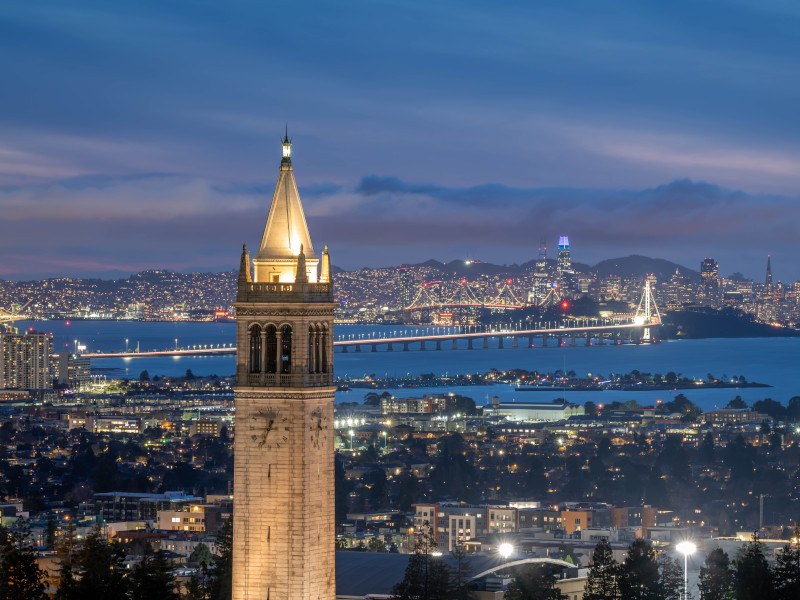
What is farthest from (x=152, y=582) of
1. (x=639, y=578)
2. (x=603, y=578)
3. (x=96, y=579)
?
(x=639, y=578)

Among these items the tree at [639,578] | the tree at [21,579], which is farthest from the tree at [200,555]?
the tree at [21,579]

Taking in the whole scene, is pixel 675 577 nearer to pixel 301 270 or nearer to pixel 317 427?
pixel 317 427

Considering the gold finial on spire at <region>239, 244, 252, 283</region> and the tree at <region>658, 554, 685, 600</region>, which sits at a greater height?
the gold finial on spire at <region>239, 244, 252, 283</region>

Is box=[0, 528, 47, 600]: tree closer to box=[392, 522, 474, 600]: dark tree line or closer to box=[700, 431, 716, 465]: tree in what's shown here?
box=[392, 522, 474, 600]: dark tree line

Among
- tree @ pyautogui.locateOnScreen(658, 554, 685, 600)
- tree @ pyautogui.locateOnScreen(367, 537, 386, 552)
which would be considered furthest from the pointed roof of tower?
tree @ pyautogui.locateOnScreen(367, 537, 386, 552)

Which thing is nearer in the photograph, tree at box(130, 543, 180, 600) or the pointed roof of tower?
the pointed roof of tower

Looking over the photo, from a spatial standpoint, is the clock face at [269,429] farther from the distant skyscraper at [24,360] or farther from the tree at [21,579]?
the distant skyscraper at [24,360]

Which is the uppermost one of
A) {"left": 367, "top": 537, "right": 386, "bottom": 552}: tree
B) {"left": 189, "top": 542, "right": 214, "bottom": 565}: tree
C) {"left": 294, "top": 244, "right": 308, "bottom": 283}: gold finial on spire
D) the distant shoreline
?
the distant shoreline
